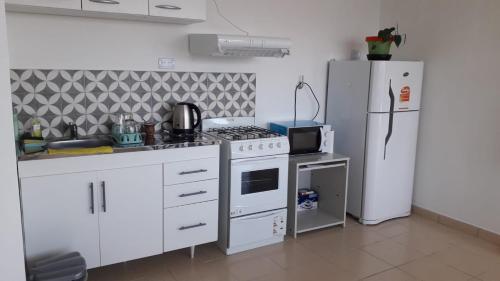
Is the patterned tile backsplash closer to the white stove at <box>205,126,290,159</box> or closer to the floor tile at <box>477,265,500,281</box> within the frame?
the white stove at <box>205,126,290,159</box>

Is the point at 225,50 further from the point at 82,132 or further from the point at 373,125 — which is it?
the point at 373,125

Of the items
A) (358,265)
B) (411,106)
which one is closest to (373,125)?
(411,106)

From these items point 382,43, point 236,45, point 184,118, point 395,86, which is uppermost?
point 382,43

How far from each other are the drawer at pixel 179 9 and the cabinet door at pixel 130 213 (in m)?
1.00

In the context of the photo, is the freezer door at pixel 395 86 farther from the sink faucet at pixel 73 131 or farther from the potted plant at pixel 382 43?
the sink faucet at pixel 73 131

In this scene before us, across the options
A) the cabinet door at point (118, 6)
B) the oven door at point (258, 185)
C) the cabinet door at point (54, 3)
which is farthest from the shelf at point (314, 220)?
the cabinet door at point (54, 3)

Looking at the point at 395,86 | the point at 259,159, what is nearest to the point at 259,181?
the point at 259,159

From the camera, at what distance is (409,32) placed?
13.0 ft

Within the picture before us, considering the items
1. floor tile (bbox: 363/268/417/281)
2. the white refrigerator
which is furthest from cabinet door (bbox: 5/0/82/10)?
floor tile (bbox: 363/268/417/281)

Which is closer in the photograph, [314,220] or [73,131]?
[73,131]

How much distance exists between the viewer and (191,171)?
112 inches

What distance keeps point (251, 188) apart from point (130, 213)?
0.89m

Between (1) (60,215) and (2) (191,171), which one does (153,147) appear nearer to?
(2) (191,171)

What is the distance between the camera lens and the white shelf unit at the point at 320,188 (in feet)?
11.1
